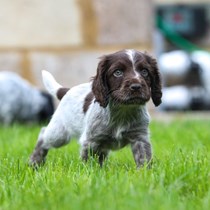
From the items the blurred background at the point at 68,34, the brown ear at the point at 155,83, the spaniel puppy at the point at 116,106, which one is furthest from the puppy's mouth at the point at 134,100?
the blurred background at the point at 68,34

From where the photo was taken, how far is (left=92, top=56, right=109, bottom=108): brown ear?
5.25m

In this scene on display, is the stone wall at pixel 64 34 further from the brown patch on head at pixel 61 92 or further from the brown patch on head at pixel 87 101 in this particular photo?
the brown patch on head at pixel 87 101

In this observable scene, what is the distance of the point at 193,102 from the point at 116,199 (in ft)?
37.3

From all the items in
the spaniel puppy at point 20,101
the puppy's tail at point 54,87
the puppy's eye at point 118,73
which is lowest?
the spaniel puppy at point 20,101

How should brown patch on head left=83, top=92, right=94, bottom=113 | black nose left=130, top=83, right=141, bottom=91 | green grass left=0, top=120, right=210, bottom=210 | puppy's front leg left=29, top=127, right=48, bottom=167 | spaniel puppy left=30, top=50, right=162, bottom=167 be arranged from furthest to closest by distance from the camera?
puppy's front leg left=29, top=127, right=48, bottom=167
brown patch on head left=83, top=92, right=94, bottom=113
spaniel puppy left=30, top=50, right=162, bottom=167
black nose left=130, top=83, right=141, bottom=91
green grass left=0, top=120, right=210, bottom=210

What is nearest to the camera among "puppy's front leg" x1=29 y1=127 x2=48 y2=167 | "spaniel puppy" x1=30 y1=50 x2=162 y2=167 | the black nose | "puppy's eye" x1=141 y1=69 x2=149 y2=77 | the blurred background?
the black nose

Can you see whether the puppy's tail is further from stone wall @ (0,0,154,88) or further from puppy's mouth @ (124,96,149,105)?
stone wall @ (0,0,154,88)

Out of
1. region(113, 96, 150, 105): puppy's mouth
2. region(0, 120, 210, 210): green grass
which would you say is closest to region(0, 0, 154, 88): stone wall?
region(0, 120, 210, 210): green grass

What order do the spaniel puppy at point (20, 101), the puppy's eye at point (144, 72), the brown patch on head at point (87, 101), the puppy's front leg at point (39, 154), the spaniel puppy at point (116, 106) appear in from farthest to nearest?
1. the spaniel puppy at point (20, 101)
2. the puppy's front leg at point (39, 154)
3. the brown patch on head at point (87, 101)
4. the puppy's eye at point (144, 72)
5. the spaniel puppy at point (116, 106)

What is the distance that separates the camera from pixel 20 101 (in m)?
10.6

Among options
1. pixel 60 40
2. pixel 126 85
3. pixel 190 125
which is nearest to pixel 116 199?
pixel 126 85

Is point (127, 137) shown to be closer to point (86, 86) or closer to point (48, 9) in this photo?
point (86, 86)

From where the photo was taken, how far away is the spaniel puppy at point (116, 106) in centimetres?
507

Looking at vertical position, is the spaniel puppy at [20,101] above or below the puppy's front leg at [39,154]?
below
